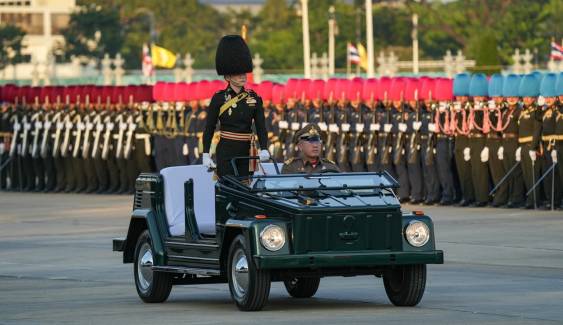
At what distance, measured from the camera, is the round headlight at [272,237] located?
46.6ft

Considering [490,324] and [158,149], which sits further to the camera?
[158,149]

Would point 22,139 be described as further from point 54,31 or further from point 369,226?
point 54,31

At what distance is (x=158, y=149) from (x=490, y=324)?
22784 millimetres

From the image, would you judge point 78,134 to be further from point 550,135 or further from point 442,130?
point 550,135

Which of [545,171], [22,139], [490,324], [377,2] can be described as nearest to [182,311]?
[490,324]

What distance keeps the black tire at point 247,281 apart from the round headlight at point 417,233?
3.54 ft

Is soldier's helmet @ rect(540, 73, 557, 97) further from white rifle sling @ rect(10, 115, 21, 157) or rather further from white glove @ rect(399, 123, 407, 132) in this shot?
white rifle sling @ rect(10, 115, 21, 157)

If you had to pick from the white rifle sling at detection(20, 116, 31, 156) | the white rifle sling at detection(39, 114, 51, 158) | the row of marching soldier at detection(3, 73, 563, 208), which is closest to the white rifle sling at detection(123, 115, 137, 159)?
the row of marching soldier at detection(3, 73, 563, 208)

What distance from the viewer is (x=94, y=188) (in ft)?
124

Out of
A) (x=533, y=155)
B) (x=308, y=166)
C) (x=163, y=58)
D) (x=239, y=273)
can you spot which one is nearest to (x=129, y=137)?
(x=533, y=155)

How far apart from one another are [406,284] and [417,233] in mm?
433

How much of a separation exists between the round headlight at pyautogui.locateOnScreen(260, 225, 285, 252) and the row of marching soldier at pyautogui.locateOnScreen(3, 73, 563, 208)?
13010 mm

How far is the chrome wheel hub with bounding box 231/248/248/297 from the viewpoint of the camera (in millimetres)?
14469

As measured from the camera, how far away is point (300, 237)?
14.2m
